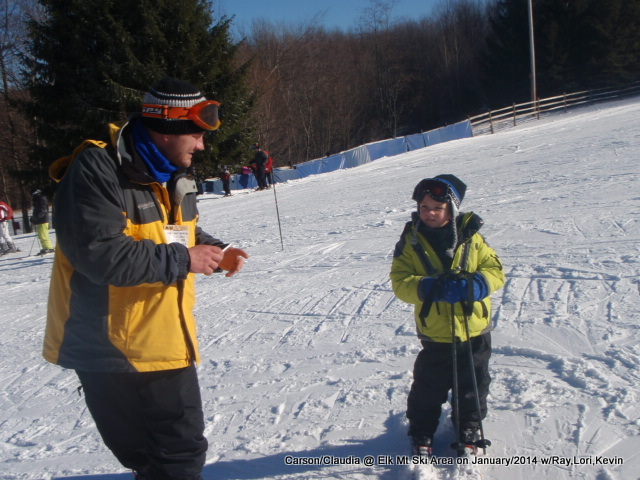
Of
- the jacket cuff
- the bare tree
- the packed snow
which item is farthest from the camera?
the bare tree

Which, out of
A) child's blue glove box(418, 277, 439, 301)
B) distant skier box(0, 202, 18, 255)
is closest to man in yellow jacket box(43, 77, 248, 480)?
child's blue glove box(418, 277, 439, 301)

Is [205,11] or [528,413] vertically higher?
[205,11]

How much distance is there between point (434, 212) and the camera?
114 inches

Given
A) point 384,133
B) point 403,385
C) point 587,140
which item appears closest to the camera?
point 403,385

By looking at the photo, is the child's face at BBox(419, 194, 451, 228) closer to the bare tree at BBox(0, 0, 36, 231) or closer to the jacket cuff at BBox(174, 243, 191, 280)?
the jacket cuff at BBox(174, 243, 191, 280)

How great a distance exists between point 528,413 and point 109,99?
21.9 m

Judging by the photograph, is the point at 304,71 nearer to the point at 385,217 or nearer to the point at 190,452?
the point at 385,217

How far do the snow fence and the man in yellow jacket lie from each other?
899 inches

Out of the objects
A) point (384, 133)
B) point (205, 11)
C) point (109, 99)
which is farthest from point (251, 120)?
point (384, 133)

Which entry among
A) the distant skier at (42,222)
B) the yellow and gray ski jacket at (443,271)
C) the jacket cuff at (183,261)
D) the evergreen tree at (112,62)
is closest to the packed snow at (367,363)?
the yellow and gray ski jacket at (443,271)

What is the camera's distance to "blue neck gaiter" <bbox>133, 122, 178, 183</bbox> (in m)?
2.12

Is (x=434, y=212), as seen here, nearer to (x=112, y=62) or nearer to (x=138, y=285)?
(x=138, y=285)

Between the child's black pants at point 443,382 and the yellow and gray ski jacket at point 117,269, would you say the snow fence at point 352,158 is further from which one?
the yellow and gray ski jacket at point 117,269

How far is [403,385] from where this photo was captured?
3721 mm
